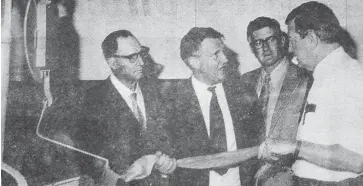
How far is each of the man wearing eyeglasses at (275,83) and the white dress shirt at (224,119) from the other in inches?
6.2

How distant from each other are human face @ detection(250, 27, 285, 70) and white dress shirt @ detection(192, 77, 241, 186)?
31 cm

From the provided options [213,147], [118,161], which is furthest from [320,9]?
[118,161]

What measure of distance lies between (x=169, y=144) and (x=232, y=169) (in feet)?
1.34

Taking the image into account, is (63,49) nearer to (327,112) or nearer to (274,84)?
(274,84)

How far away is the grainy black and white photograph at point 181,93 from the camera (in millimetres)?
2465

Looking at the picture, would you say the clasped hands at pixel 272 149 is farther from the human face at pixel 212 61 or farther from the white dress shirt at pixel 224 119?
the human face at pixel 212 61

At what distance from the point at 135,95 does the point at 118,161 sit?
411mm

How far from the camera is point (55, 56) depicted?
102 inches

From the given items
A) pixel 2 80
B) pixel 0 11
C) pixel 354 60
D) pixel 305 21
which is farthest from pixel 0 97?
pixel 354 60

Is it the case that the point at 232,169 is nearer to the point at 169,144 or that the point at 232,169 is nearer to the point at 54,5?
the point at 169,144

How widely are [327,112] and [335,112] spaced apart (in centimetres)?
5

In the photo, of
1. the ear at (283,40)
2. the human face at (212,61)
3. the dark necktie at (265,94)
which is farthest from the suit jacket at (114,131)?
the ear at (283,40)

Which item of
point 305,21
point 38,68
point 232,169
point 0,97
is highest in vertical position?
point 305,21

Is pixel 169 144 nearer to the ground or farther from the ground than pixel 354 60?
nearer to the ground
